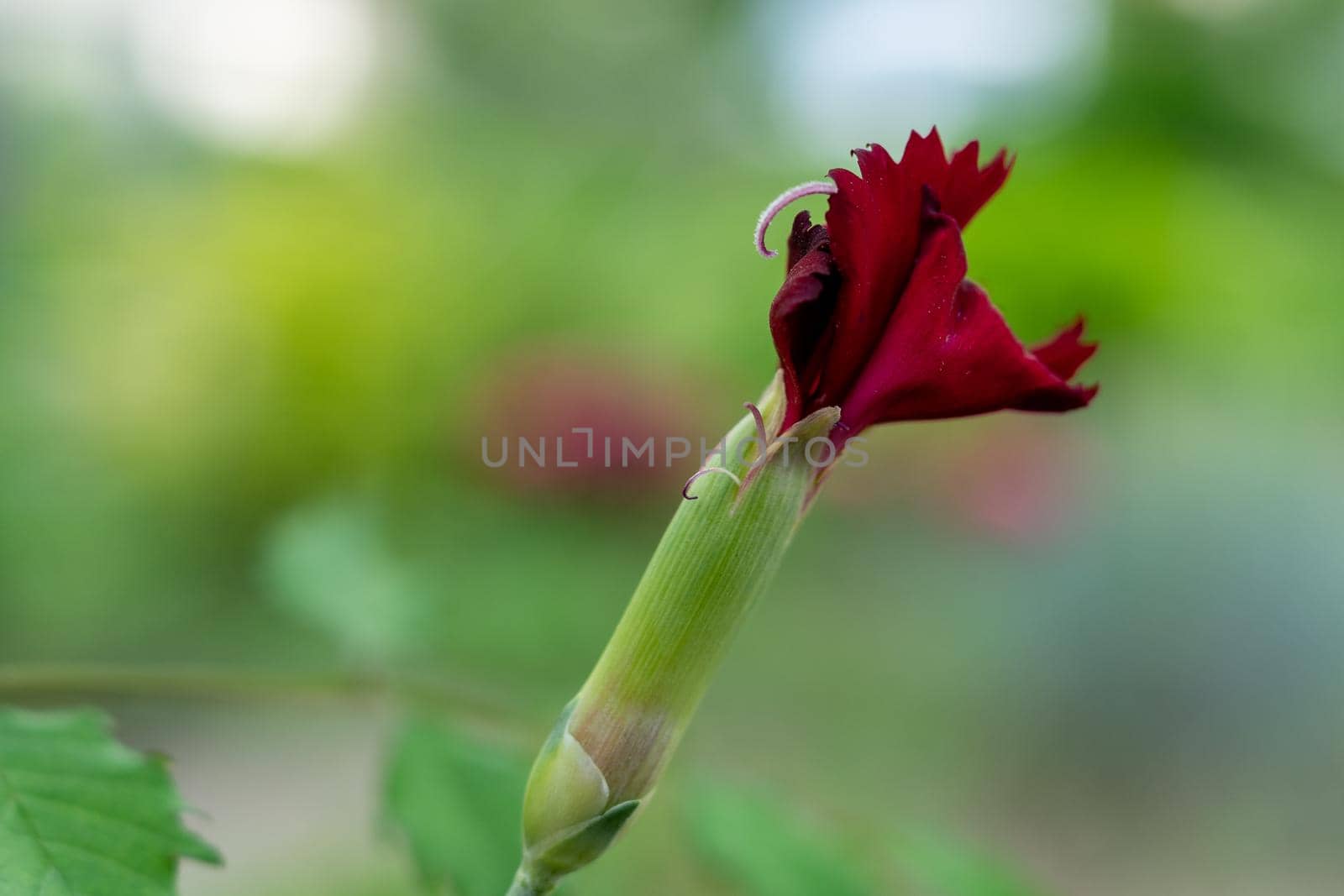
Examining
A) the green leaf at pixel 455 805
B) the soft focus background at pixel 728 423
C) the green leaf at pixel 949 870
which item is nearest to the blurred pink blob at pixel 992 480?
the soft focus background at pixel 728 423

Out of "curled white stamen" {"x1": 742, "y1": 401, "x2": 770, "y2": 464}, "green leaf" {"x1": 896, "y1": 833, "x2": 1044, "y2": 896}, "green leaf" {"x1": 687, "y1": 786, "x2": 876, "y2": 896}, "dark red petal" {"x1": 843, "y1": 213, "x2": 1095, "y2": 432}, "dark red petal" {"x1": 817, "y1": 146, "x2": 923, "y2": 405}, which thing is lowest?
"green leaf" {"x1": 896, "y1": 833, "x2": 1044, "y2": 896}

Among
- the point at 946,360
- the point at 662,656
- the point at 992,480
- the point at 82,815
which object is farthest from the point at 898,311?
the point at 992,480

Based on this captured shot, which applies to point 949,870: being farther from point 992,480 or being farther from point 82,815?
point 992,480

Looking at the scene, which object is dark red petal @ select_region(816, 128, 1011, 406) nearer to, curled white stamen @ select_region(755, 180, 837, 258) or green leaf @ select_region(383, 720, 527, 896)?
curled white stamen @ select_region(755, 180, 837, 258)

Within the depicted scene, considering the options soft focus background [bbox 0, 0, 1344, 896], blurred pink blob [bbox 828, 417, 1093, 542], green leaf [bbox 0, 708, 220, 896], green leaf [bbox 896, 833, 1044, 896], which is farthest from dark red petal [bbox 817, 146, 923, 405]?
blurred pink blob [bbox 828, 417, 1093, 542]

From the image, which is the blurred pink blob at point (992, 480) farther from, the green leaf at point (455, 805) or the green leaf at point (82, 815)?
the green leaf at point (82, 815)

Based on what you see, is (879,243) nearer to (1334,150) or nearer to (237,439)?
(237,439)
